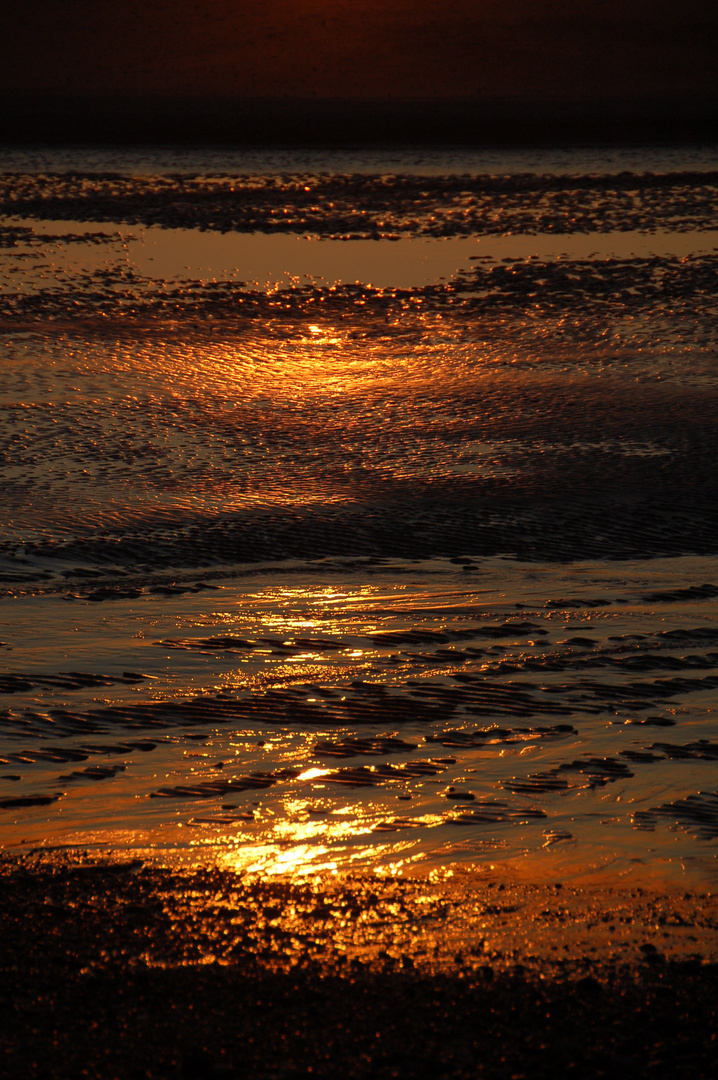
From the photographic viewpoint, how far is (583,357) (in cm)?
857

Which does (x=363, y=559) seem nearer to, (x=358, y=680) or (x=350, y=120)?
(x=358, y=680)

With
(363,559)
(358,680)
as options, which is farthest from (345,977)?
(363,559)

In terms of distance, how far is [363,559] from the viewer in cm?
546

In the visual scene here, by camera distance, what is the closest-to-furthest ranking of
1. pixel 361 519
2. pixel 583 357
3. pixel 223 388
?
1. pixel 361 519
2. pixel 223 388
3. pixel 583 357

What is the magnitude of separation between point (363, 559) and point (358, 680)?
117 centimetres

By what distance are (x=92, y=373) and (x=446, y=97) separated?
1935 cm

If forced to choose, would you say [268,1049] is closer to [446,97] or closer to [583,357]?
[583,357]

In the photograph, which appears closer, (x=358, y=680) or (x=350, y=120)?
(x=358, y=680)

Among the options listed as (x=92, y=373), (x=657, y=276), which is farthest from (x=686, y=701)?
(x=657, y=276)

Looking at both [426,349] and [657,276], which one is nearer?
[426,349]

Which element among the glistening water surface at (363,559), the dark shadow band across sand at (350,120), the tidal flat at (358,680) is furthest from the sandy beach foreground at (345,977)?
the dark shadow band across sand at (350,120)

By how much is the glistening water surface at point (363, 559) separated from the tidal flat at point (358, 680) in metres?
0.02

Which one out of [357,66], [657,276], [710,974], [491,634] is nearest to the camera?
[710,974]

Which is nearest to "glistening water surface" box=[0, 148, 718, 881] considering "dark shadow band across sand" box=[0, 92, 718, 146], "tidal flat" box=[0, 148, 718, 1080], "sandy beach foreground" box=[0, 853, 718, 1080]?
"tidal flat" box=[0, 148, 718, 1080]
